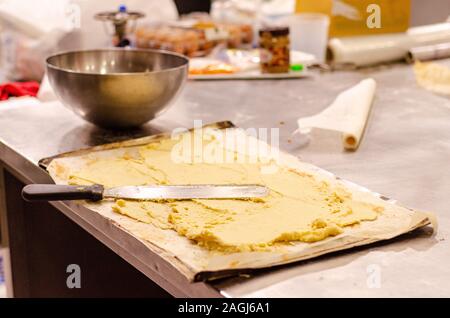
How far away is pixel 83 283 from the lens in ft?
5.09

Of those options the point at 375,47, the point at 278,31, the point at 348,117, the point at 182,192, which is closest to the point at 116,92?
the point at 182,192

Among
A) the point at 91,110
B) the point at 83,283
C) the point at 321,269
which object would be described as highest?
the point at 91,110

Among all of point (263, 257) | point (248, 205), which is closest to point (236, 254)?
point (263, 257)

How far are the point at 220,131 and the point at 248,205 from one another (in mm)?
419

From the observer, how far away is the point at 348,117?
1.54m

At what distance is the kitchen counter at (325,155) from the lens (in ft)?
2.74

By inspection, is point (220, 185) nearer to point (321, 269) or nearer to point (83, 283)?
point (321, 269)

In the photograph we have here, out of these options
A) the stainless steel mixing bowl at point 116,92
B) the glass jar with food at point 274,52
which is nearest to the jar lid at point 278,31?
the glass jar with food at point 274,52

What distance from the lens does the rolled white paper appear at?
4.65ft

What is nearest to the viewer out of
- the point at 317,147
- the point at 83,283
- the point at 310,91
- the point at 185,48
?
the point at 317,147

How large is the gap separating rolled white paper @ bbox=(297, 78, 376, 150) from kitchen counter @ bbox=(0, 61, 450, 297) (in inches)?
1.2

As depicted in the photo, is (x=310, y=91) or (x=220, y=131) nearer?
(x=220, y=131)

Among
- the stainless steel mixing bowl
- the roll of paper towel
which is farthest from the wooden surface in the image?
the roll of paper towel

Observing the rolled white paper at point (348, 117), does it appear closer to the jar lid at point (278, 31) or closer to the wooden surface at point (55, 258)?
the jar lid at point (278, 31)
